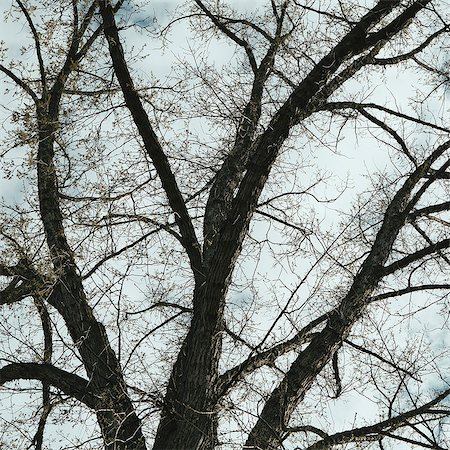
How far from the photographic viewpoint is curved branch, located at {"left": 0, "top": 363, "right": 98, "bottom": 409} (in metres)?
5.46

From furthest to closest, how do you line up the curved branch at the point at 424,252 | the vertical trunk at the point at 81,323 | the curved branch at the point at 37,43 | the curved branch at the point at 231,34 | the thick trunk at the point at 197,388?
1. the curved branch at the point at 231,34
2. the curved branch at the point at 37,43
3. the curved branch at the point at 424,252
4. the vertical trunk at the point at 81,323
5. the thick trunk at the point at 197,388

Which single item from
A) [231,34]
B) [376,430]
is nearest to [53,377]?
[376,430]

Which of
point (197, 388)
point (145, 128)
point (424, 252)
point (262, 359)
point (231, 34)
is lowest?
point (197, 388)

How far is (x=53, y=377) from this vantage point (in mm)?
5543

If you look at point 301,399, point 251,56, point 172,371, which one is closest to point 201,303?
point 172,371

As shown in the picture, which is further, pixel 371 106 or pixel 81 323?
pixel 371 106

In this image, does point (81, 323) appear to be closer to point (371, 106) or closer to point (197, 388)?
point (197, 388)

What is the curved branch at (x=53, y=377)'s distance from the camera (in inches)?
215

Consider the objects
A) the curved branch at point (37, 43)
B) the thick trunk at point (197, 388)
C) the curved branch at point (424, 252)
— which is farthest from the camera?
the curved branch at point (37, 43)

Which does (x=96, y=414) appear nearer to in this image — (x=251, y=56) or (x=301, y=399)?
(x=301, y=399)

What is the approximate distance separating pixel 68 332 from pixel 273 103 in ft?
8.74

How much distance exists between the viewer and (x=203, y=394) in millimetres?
5156

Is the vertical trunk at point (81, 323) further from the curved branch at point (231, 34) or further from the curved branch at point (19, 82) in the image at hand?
the curved branch at point (231, 34)

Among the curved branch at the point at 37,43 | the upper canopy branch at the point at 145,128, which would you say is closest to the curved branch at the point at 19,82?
the curved branch at the point at 37,43
